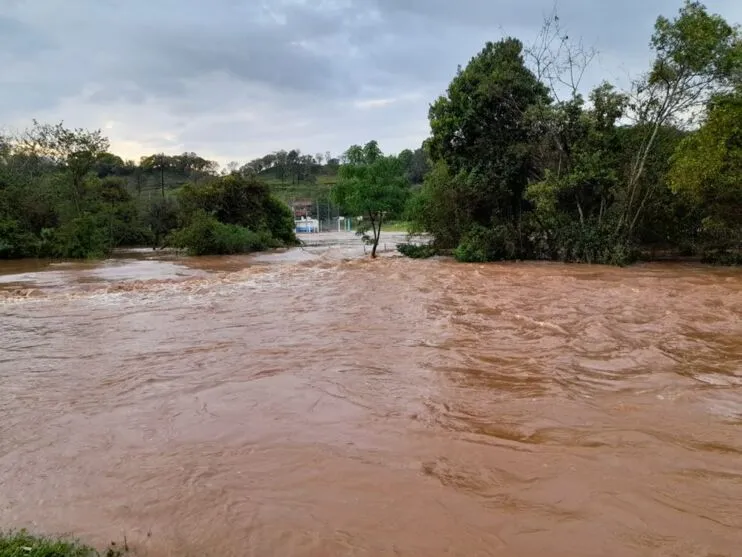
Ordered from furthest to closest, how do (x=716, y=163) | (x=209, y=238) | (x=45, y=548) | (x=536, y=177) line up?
(x=209, y=238) < (x=536, y=177) < (x=716, y=163) < (x=45, y=548)

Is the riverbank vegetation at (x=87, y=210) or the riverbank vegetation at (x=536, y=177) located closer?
the riverbank vegetation at (x=536, y=177)

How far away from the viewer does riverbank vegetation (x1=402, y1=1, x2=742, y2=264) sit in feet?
52.6

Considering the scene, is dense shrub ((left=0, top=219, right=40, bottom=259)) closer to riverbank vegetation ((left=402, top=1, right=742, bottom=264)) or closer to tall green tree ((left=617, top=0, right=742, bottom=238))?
riverbank vegetation ((left=402, top=1, right=742, bottom=264))

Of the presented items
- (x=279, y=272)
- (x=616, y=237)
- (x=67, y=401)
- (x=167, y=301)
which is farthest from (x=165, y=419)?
(x=616, y=237)

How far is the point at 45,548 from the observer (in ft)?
8.26

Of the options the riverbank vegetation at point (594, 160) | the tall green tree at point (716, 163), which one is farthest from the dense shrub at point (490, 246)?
the tall green tree at point (716, 163)

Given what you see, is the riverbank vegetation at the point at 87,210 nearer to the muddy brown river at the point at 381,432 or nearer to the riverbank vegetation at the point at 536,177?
the riverbank vegetation at the point at 536,177

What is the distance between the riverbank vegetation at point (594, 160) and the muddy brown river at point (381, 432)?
9.17 meters

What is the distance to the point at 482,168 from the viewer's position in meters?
20.9

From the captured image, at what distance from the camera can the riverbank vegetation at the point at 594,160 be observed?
16.0 m

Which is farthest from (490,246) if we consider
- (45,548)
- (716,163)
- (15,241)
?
(15,241)

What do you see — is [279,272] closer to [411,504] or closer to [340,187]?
[340,187]

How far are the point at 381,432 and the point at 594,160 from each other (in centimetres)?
1659

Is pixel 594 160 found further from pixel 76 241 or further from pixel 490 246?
pixel 76 241
